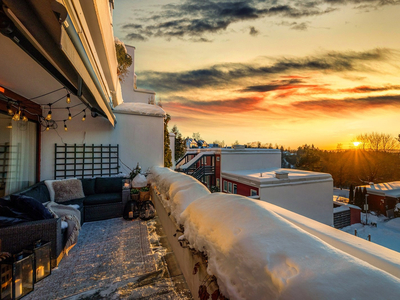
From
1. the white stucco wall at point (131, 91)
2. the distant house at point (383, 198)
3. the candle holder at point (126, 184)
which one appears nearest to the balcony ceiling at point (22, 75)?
the candle holder at point (126, 184)

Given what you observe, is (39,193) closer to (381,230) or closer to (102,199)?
(102,199)

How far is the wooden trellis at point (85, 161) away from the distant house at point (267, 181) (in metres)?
7.20

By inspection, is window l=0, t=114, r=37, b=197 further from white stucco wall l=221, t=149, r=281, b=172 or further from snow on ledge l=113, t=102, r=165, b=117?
white stucco wall l=221, t=149, r=281, b=172

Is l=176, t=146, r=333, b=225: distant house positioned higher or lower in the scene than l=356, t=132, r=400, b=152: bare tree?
lower

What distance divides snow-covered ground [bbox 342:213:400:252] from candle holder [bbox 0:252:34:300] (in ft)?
49.9

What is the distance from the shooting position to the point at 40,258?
78.7 inches

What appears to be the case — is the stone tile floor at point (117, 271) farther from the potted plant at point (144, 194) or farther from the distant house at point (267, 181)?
the distant house at point (267, 181)

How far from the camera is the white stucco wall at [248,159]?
13898mm

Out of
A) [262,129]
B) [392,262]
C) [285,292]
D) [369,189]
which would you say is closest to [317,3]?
[392,262]

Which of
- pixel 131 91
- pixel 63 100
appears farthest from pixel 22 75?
pixel 131 91

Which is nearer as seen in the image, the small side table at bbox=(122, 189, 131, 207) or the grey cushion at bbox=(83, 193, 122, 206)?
the grey cushion at bbox=(83, 193, 122, 206)

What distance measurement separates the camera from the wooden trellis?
518 cm

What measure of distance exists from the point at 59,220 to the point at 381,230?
1791 cm

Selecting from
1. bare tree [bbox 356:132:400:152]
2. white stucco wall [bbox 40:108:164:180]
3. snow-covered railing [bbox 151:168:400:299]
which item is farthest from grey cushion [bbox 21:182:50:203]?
bare tree [bbox 356:132:400:152]
